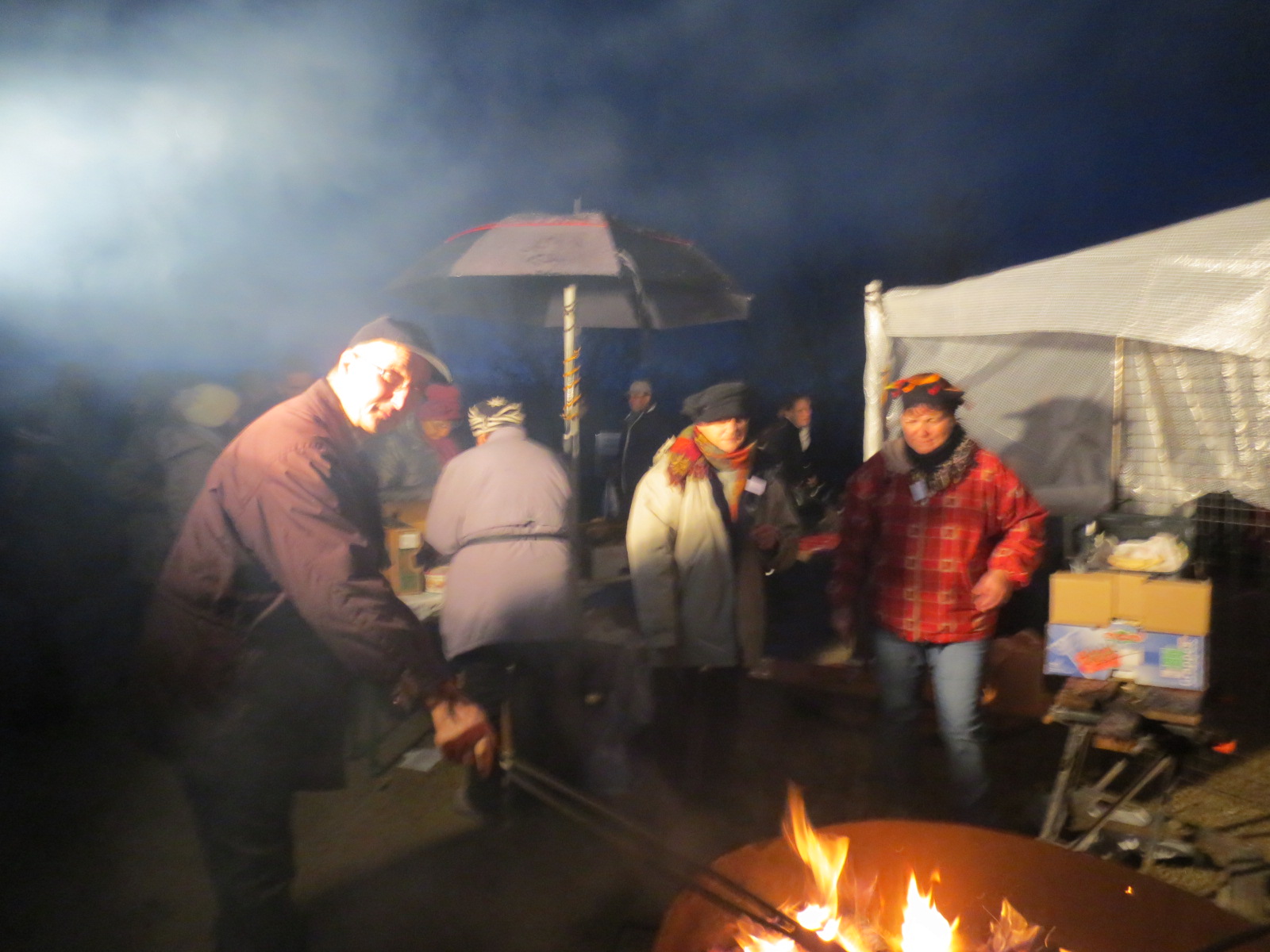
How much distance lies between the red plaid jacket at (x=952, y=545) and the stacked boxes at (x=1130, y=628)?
0.52 metres

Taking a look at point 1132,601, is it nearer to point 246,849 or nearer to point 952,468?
point 952,468

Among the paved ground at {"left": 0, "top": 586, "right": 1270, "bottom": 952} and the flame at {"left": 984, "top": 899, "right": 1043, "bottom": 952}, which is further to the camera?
the paved ground at {"left": 0, "top": 586, "right": 1270, "bottom": 952}

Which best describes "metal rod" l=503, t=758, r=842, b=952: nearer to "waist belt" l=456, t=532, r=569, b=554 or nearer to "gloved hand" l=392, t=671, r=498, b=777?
"gloved hand" l=392, t=671, r=498, b=777

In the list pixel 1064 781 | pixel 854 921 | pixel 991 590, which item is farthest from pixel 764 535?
pixel 854 921

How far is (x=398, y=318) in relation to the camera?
2107 mm

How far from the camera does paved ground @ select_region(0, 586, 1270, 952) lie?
2.60m

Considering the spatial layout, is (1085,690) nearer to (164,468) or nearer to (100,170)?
(164,468)

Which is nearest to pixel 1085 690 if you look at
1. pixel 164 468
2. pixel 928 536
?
pixel 928 536

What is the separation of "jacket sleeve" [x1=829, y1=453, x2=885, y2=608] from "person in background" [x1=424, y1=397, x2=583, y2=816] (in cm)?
101

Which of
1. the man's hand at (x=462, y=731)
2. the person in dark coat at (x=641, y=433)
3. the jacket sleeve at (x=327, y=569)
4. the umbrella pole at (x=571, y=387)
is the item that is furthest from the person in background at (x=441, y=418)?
the person in dark coat at (x=641, y=433)

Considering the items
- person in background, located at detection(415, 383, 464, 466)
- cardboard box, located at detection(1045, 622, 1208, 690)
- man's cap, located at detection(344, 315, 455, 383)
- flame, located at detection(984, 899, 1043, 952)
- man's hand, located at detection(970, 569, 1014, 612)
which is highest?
man's cap, located at detection(344, 315, 455, 383)

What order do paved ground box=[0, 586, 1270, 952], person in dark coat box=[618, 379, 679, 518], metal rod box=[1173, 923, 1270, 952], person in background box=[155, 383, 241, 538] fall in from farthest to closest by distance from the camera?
person in dark coat box=[618, 379, 679, 518]
paved ground box=[0, 586, 1270, 952]
person in background box=[155, 383, 241, 538]
metal rod box=[1173, 923, 1270, 952]

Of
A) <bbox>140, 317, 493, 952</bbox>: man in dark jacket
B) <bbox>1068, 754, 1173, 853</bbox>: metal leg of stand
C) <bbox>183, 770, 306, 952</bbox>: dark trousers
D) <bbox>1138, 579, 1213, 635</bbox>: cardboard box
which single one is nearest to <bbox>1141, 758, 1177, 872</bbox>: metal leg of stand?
<bbox>1068, 754, 1173, 853</bbox>: metal leg of stand

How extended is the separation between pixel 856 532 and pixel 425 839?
204cm
